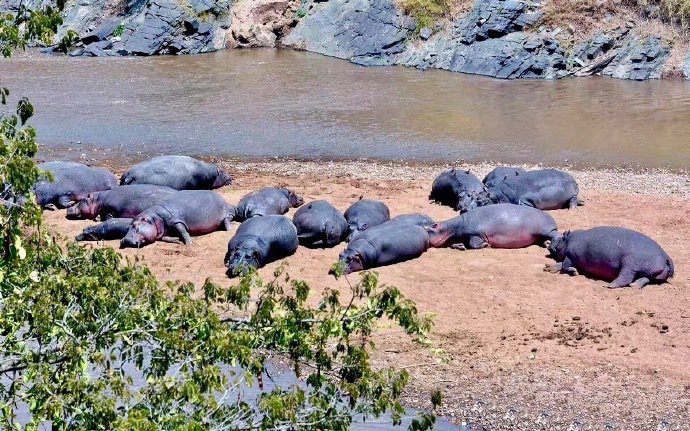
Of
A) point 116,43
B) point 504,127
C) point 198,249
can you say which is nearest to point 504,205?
point 198,249

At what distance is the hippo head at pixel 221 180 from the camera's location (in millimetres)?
14173

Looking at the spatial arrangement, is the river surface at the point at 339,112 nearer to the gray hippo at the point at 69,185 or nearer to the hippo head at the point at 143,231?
the gray hippo at the point at 69,185

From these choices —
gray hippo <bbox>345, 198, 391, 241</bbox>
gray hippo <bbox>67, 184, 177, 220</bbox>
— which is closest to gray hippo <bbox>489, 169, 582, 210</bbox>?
gray hippo <bbox>345, 198, 391, 241</bbox>

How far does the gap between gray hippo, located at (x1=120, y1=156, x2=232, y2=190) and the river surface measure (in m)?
2.97

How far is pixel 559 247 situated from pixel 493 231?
3.09 ft

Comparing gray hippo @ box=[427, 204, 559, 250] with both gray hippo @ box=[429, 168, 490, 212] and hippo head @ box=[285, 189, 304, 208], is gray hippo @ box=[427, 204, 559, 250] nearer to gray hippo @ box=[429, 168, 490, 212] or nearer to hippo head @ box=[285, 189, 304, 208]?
gray hippo @ box=[429, 168, 490, 212]

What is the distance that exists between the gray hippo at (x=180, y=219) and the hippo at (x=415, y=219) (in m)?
2.16

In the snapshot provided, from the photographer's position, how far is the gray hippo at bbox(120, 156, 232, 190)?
13.5 m

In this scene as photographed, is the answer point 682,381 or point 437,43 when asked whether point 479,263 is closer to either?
point 682,381

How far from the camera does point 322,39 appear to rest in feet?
93.7

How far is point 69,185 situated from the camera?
13094mm

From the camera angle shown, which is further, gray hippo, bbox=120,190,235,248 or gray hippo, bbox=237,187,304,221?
gray hippo, bbox=237,187,304,221

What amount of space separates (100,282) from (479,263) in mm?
6795

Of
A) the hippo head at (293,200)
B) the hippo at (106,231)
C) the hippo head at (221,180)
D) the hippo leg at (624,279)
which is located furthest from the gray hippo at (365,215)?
the hippo leg at (624,279)
